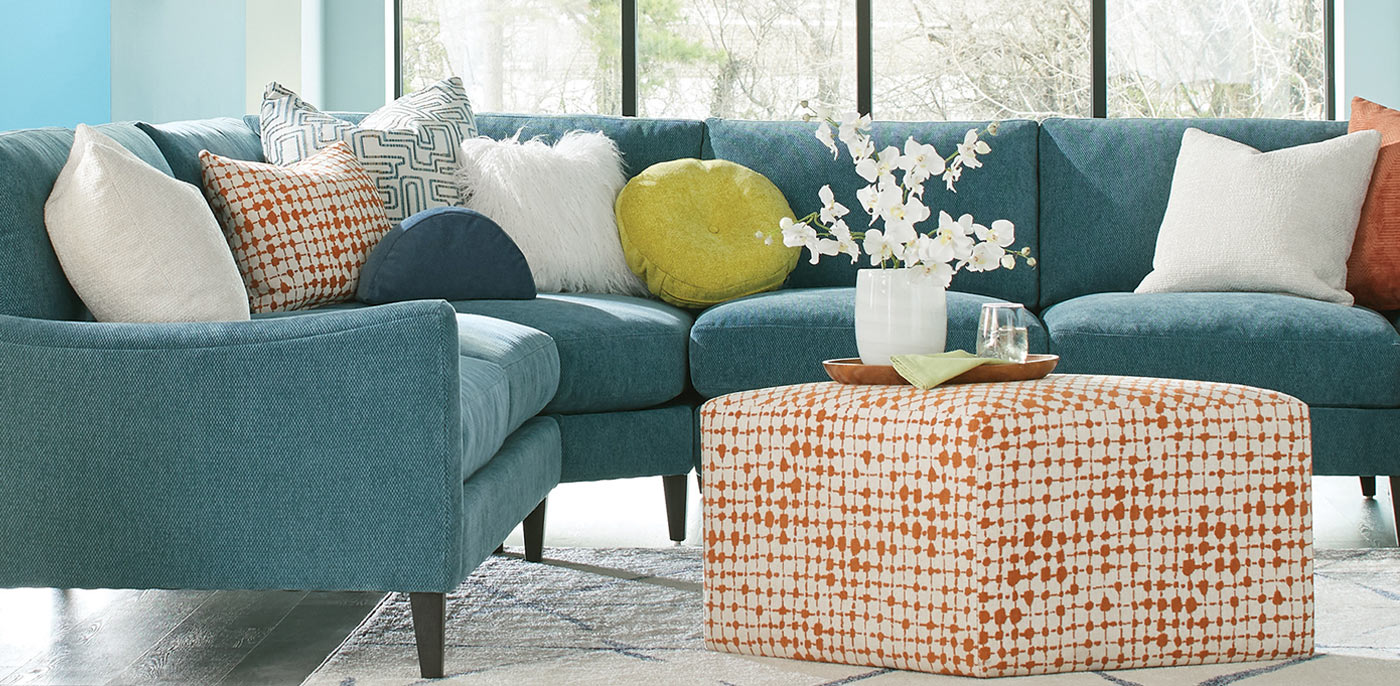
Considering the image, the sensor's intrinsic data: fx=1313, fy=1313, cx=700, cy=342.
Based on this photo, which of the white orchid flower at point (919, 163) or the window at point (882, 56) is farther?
the window at point (882, 56)

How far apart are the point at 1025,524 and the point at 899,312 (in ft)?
1.27

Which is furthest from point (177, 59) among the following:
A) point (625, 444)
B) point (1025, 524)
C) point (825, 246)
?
point (1025, 524)

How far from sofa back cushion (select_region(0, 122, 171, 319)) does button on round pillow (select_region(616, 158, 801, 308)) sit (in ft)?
4.17

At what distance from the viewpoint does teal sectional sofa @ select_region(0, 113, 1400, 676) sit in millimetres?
1691

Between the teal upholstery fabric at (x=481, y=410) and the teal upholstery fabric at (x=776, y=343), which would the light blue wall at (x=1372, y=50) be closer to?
the teal upholstery fabric at (x=776, y=343)

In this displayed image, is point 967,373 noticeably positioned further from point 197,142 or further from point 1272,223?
point 197,142

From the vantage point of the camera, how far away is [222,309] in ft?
6.45

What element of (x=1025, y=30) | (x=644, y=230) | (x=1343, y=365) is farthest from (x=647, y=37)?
(x=1343, y=365)

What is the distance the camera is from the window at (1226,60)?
5562 millimetres

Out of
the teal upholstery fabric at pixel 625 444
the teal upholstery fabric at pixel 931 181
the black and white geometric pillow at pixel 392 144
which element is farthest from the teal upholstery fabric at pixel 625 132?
the teal upholstery fabric at pixel 625 444

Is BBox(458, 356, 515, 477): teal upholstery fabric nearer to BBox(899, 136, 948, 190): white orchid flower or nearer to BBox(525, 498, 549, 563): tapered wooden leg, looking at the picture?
BBox(525, 498, 549, 563): tapered wooden leg

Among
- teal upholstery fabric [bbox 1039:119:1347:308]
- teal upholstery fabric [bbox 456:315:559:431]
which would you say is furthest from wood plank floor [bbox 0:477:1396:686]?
teal upholstery fabric [bbox 1039:119:1347:308]

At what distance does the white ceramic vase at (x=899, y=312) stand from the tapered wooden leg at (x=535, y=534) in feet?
2.72

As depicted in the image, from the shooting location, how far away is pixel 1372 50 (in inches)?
211
